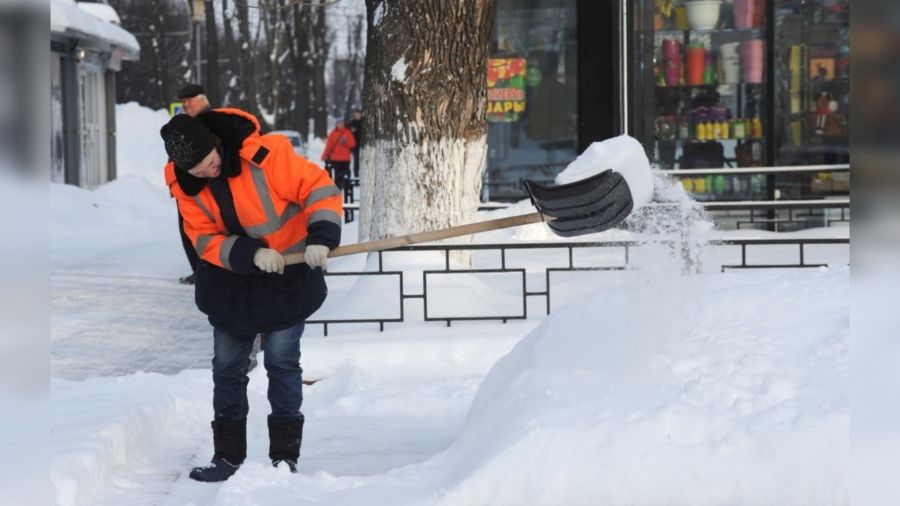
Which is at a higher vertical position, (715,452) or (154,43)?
(154,43)

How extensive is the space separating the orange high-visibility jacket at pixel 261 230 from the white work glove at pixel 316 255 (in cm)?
4

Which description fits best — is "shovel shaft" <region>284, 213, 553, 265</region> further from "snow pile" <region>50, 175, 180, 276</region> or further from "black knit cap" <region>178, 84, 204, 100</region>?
"snow pile" <region>50, 175, 180, 276</region>

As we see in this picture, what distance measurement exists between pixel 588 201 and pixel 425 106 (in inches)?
180

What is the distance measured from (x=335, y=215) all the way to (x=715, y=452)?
169cm

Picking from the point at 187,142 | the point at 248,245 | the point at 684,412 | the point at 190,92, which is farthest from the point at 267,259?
the point at 190,92

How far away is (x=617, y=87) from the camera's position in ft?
52.6

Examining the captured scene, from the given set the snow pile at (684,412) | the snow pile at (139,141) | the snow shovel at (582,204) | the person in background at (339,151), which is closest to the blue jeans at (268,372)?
the snow pile at (684,412)

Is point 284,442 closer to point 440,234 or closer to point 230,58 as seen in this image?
point 440,234

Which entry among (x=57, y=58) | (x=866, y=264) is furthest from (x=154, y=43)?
(x=866, y=264)

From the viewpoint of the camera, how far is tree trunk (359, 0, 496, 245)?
932cm

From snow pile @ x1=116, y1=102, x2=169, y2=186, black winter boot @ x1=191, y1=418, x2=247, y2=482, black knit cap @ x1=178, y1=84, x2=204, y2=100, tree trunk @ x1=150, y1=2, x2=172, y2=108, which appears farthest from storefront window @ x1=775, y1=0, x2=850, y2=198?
tree trunk @ x1=150, y1=2, x2=172, y2=108

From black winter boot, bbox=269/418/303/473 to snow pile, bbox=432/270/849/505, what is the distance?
0.72 m

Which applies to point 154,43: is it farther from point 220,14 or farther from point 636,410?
point 636,410

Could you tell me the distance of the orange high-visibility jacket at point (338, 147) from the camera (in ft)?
81.8
